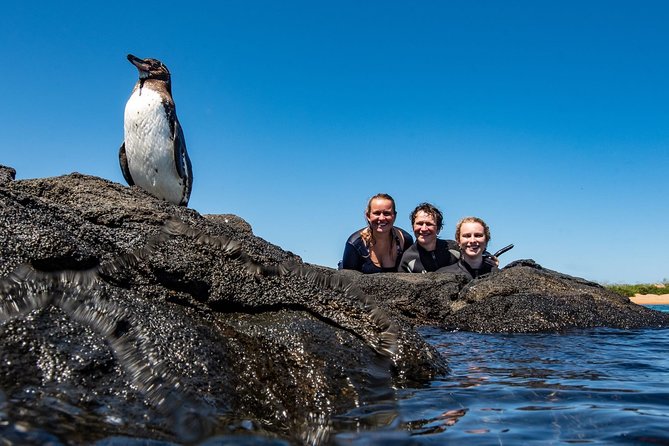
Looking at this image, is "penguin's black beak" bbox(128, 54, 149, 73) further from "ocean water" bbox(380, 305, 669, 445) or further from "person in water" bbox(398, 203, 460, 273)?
"ocean water" bbox(380, 305, 669, 445)

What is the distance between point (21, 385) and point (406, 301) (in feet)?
20.8

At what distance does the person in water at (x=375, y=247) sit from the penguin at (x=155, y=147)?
321cm

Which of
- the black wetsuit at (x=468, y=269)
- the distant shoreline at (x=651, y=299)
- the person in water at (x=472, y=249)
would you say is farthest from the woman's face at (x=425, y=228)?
the distant shoreline at (x=651, y=299)

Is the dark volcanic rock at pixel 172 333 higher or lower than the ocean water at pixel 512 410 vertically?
higher

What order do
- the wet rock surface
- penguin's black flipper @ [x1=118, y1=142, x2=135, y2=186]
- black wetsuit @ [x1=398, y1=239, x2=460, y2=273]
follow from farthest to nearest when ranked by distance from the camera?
black wetsuit @ [x1=398, y1=239, x2=460, y2=273] → penguin's black flipper @ [x1=118, y1=142, x2=135, y2=186] → the wet rock surface

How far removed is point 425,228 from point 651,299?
84.3 feet

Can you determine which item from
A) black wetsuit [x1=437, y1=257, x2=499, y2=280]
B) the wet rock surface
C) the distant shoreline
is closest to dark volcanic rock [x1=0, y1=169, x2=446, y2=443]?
the wet rock surface

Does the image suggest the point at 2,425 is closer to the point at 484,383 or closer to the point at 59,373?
the point at 59,373

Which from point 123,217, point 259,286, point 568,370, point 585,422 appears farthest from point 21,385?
point 568,370

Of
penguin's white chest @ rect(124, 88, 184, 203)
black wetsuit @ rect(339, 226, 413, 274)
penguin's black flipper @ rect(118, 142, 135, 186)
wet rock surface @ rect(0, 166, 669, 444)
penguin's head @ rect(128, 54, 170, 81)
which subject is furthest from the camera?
black wetsuit @ rect(339, 226, 413, 274)

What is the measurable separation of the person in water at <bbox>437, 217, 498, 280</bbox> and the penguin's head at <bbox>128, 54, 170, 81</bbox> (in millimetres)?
Answer: 4685

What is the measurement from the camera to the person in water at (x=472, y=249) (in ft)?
29.5

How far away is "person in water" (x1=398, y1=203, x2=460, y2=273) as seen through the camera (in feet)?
31.1

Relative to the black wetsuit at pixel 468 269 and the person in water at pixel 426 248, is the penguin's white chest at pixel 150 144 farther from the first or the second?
the black wetsuit at pixel 468 269
